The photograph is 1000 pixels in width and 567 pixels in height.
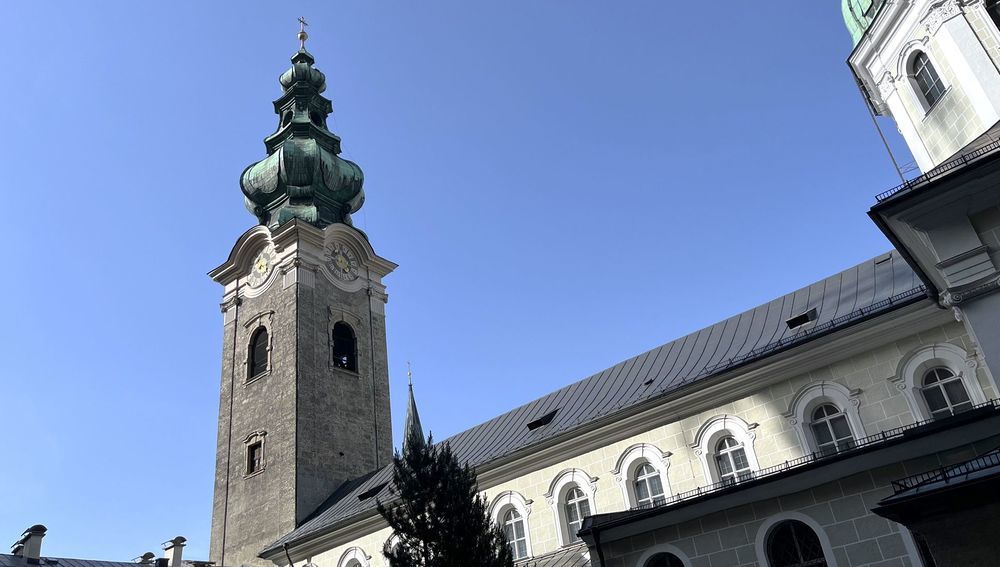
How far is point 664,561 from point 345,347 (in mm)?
21566

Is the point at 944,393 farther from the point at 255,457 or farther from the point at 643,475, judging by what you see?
the point at 255,457

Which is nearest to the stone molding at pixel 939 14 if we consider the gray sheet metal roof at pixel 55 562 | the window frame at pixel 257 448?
the window frame at pixel 257 448

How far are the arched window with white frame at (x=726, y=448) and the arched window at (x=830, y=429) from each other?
120 centimetres

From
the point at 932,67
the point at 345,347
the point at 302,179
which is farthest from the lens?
the point at 302,179

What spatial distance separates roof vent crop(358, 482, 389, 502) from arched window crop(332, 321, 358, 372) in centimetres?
776

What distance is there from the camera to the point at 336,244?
113 feet

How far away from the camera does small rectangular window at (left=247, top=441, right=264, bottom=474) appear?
29.5 metres

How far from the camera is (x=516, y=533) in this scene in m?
19.4

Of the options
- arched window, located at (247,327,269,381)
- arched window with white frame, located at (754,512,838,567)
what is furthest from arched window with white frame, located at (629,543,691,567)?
arched window, located at (247,327,269,381)

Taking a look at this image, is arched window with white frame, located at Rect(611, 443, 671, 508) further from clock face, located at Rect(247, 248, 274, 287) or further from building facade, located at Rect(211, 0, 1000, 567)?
clock face, located at Rect(247, 248, 274, 287)

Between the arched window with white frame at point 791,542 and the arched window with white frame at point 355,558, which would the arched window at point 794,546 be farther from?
the arched window with white frame at point 355,558

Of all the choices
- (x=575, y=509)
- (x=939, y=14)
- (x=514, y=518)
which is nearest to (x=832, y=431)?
(x=575, y=509)

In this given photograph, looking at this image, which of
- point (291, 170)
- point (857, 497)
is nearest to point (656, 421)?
point (857, 497)

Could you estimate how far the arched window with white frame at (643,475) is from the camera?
17328 millimetres
